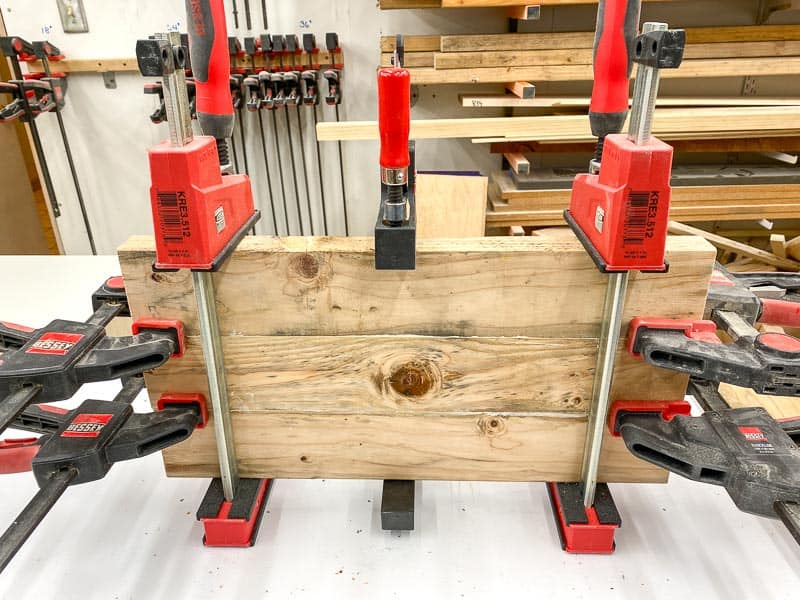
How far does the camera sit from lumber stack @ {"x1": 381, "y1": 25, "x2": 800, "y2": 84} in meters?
2.08

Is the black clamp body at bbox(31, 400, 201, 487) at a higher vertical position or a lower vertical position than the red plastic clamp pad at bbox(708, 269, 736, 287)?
lower

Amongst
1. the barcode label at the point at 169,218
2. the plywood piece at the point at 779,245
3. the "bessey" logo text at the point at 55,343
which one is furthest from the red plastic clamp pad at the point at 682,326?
the plywood piece at the point at 779,245

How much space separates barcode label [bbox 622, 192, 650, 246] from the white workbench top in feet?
1.87

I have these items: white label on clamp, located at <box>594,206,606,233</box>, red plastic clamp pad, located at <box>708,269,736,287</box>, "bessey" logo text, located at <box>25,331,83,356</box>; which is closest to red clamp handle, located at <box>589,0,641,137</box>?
white label on clamp, located at <box>594,206,606,233</box>

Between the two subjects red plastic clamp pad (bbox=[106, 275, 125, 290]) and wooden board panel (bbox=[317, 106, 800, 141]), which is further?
wooden board panel (bbox=[317, 106, 800, 141])

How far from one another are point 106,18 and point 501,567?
285 cm

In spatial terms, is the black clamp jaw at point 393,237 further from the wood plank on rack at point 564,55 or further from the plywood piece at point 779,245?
the plywood piece at point 779,245

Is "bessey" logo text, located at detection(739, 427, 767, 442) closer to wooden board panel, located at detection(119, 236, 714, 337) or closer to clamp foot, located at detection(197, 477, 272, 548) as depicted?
wooden board panel, located at detection(119, 236, 714, 337)

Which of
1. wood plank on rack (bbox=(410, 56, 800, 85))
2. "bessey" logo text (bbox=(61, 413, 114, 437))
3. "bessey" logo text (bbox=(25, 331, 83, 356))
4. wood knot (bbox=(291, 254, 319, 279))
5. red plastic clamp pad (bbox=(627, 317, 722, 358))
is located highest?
wood plank on rack (bbox=(410, 56, 800, 85))

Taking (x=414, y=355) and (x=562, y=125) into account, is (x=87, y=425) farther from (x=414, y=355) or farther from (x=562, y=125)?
(x=562, y=125)

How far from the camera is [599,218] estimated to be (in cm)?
82

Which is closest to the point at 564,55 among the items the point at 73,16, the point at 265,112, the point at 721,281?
the point at 721,281

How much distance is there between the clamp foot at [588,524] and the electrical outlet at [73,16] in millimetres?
2879

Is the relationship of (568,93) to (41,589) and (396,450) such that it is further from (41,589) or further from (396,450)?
(41,589)
